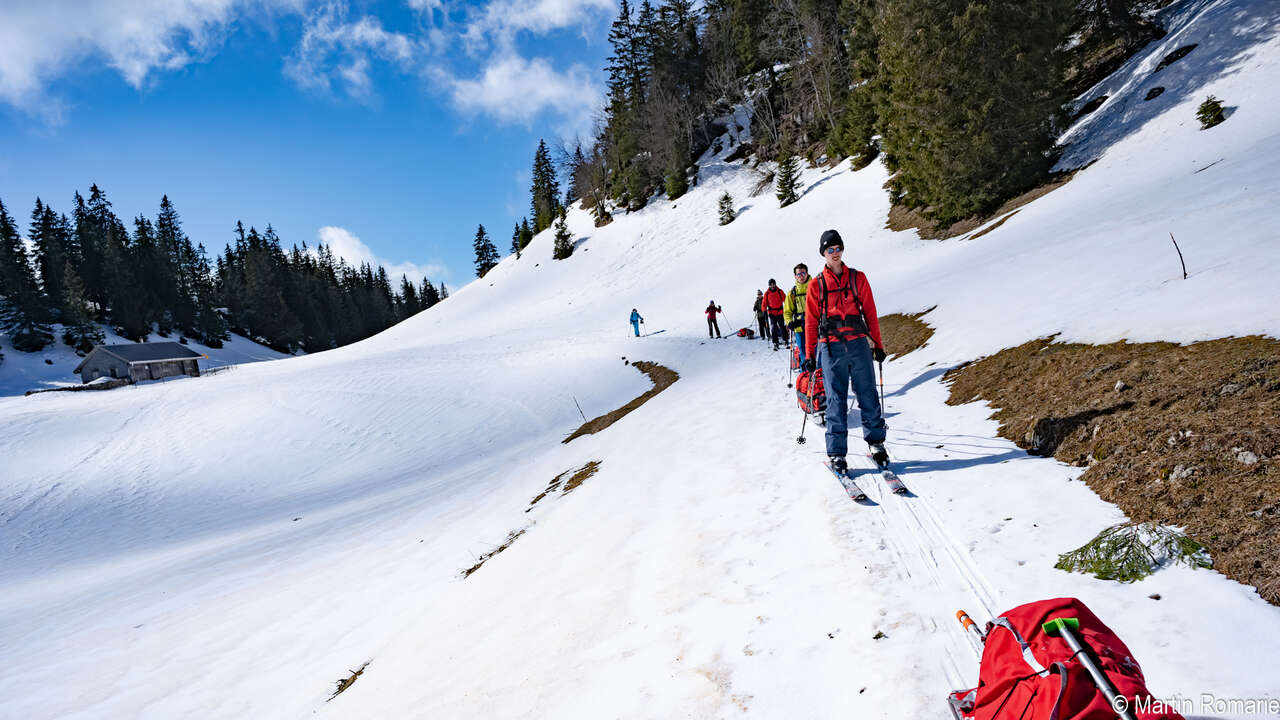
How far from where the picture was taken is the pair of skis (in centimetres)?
526

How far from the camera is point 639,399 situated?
19.2 metres

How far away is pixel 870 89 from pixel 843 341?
35.9 meters

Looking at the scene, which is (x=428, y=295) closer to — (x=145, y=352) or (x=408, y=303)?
(x=408, y=303)

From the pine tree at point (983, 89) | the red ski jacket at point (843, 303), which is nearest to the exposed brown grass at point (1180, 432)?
the red ski jacket at point (843, 303)

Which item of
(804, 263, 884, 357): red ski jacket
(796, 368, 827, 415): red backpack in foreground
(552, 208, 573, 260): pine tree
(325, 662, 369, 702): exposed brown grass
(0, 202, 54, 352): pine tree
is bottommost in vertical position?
(325, 662, 369, 702): exposed brown grass

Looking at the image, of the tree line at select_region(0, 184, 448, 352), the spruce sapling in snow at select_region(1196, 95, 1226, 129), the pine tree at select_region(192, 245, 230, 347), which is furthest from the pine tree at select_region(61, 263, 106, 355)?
the spruce sapling in snow at select_region(1196, 95, 1226, 129)

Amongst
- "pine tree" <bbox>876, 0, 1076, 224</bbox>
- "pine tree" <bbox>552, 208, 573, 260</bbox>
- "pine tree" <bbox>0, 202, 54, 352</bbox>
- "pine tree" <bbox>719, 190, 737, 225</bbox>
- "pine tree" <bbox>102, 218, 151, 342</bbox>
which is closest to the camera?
"pine tree" <bbox>876, 0, 1076, 224</bbox>

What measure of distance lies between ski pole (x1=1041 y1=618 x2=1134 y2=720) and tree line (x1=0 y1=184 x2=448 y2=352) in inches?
3590

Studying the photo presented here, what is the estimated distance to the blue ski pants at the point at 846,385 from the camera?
5.73 m

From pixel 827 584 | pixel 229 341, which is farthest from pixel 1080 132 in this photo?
pixel 229 341

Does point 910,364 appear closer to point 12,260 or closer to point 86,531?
point 86,531

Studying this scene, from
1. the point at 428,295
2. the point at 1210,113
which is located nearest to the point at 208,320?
the point at 428,295

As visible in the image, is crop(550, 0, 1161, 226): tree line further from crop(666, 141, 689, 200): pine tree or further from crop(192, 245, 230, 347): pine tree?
crop(192, 245, 230, 347): pine tree

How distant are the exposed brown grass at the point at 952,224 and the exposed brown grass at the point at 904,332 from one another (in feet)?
27.9
